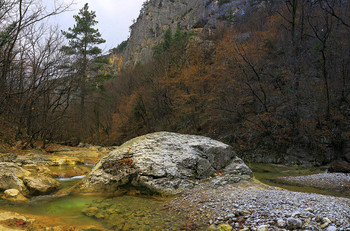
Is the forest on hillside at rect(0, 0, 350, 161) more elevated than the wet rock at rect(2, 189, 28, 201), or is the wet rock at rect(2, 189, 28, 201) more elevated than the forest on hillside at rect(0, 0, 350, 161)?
the forest on hillside at rect(0, 0, 350, 161)

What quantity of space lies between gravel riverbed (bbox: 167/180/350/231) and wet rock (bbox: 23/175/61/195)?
320 cm

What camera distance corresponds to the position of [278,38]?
2120 cm

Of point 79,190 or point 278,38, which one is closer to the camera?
point 79,190

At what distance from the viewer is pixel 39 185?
5.40m

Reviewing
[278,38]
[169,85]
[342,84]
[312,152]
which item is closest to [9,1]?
[169,85]

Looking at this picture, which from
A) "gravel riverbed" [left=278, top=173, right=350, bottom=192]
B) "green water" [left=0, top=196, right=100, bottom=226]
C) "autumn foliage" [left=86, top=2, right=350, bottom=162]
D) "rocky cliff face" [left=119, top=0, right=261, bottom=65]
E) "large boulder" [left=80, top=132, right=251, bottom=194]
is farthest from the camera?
"rocky cliff face" [left=119, top=0, right=261, bottom=65]

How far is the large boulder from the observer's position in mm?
5492

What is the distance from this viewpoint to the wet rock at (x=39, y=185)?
17.1 feet

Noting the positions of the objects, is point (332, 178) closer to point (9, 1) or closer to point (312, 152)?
point (312, 152)

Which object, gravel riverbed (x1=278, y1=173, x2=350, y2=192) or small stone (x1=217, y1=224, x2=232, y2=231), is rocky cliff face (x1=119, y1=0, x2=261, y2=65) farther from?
small stone (x1=217, y1=224, x2=232, y2=231)

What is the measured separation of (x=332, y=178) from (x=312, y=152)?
510 centimetres

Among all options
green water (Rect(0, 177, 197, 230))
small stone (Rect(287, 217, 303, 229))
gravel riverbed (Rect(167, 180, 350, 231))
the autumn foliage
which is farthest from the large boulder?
the autumn foliage

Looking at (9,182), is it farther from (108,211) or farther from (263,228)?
(263,228)

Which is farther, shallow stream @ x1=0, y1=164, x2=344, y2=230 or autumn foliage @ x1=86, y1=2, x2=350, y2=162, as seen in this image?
autumn foliage @ x1=86, y1=2, x2=350, y2=162
